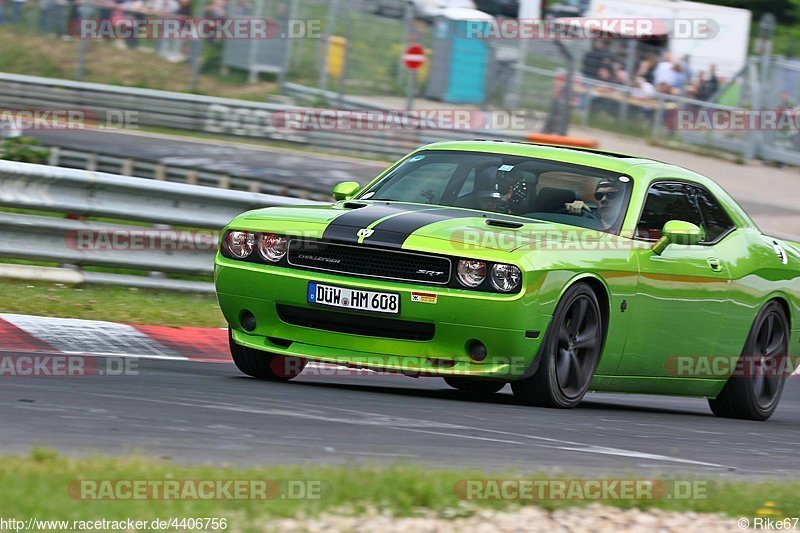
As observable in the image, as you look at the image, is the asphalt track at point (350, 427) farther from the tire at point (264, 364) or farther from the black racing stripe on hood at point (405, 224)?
the black racing stripe on hood at point (405, 224)

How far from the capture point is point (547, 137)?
975 inches

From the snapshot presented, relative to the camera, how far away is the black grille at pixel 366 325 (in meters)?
7.08

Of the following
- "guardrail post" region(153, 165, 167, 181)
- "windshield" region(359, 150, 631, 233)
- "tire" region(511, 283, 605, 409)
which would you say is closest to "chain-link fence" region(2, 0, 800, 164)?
"guardrail post" region(153, 165, 167, 181)

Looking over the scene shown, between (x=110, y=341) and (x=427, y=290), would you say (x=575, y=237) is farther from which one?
(x=110, y=341)

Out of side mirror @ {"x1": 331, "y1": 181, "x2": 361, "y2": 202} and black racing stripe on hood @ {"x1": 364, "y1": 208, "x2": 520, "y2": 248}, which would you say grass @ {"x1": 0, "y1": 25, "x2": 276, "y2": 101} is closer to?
side mirror @ {"x1": 331, "y1": 181, "x2": 361, "y2": 202}

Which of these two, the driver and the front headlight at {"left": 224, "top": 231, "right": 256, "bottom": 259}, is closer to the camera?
the front headlight at {"left": 224, "top": 231, "right": 256, "bottom": 259}

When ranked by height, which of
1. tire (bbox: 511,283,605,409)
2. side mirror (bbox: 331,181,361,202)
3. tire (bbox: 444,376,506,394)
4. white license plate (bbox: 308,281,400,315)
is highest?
side mirror (bbox: 331,181,361,202)

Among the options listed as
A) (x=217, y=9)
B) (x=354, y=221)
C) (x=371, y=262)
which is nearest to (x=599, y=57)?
(x=217, y=9)

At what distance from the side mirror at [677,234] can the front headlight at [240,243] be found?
2.22 m

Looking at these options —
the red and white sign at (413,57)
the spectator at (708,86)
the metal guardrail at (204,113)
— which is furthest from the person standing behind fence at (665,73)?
the red and white sign at (413,57)

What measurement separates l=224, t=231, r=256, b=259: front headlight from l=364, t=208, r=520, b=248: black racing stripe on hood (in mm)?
744

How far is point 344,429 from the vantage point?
578 cm

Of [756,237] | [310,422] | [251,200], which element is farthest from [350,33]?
[310,422]

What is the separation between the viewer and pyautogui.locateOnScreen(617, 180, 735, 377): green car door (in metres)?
7.96
